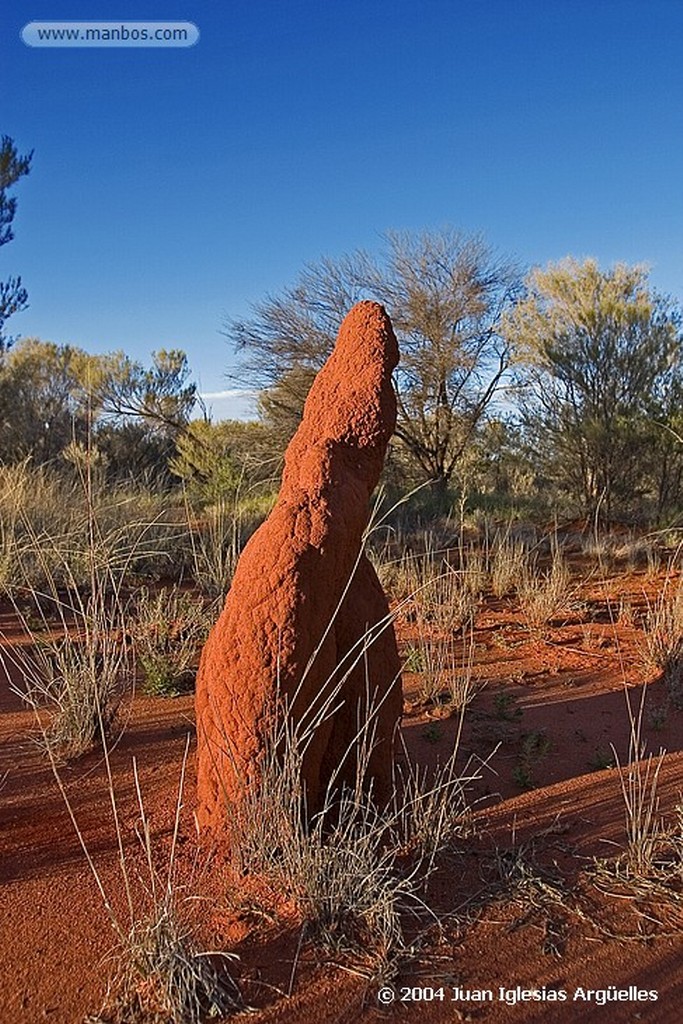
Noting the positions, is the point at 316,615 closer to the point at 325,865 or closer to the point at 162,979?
the point at 325,865

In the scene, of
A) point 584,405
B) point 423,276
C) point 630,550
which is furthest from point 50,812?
point 423,276

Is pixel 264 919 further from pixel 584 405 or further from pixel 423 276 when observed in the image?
pixel 423 276

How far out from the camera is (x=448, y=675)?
4.60 m

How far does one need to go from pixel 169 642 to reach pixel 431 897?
3.15 m

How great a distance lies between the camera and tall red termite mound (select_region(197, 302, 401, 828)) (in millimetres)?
2719

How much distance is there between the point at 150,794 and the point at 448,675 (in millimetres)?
1911

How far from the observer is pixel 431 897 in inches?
106

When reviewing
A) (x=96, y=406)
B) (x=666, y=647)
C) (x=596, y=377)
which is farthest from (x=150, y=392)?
(x=666, y=647)

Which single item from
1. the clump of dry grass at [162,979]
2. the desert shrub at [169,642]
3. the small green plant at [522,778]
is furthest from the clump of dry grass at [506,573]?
the clump of dry grass at [162,979]

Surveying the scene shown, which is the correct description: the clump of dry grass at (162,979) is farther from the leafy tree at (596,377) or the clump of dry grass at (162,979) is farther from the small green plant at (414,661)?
the leafy tree at (596,377)

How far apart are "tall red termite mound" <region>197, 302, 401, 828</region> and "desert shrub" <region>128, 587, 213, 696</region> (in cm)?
184

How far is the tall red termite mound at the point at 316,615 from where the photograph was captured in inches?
107

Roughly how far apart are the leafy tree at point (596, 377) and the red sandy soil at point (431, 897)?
9060mm

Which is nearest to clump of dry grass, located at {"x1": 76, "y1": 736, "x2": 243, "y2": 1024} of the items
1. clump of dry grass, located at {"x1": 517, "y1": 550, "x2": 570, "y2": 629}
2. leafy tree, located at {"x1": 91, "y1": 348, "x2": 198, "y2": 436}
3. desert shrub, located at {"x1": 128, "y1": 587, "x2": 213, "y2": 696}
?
desert shrub, located at {"x1": 128, "y1": 587, "x2": 213, "y2": 696}
